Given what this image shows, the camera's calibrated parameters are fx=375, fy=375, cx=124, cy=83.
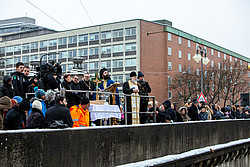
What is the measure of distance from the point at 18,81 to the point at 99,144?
4.86 m

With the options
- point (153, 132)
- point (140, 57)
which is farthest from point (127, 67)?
point (153, 132)

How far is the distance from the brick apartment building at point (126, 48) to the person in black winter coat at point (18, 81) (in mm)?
55361

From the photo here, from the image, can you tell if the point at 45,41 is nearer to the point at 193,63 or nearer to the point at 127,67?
the point at 127,67

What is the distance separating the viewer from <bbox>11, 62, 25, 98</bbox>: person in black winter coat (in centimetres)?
1005

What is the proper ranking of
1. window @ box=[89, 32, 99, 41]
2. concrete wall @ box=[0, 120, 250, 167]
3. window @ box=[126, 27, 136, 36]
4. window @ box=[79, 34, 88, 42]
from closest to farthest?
concrete wall @ box=[0, 120, 250, 167] < window @ box=[126, 27, 136, 36] < window @ box=[89, 32, 99, 41] < window @ box=[79, 34, 88, 42]

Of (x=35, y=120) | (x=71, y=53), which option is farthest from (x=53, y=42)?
(x=35, y=120)

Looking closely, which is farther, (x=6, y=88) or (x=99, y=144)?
(x=6, y=88)

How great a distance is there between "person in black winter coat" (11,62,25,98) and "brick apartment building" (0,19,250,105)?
182 feet

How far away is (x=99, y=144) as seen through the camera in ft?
20.1

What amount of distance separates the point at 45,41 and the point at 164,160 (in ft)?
252

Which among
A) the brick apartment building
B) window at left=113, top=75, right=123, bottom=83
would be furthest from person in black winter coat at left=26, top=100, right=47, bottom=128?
window at left=113, top=75, right=123, bottom=83

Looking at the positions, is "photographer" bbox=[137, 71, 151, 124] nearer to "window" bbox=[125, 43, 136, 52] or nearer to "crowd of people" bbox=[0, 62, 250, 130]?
"crowd of people" bbox=[0, 62, 250, 130]

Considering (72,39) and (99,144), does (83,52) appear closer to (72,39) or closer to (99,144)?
(72,39)

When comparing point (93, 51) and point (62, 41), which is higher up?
point (62, 41)
